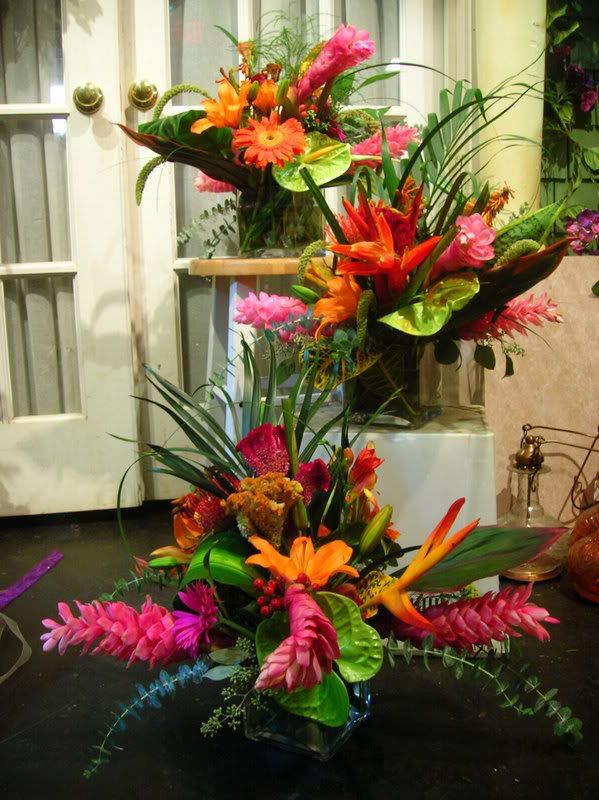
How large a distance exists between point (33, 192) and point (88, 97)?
263 millimetres

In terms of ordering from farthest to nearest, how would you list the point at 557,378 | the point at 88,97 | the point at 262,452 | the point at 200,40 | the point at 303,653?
the point at 200,40, the point at 88,97, the point at 557,378, the point at 262,452, the point at 303,653

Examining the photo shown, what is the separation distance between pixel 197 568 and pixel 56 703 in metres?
0.44

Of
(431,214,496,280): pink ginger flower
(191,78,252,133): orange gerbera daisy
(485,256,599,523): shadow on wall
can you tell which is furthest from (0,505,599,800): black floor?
(191,78,252,133): orange gerbera daisy

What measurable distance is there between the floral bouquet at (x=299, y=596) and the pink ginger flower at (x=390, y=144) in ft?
1.93

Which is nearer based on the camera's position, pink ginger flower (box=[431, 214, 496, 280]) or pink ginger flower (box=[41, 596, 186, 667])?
pink ginger flower (box=[41, 596, 186, 667])

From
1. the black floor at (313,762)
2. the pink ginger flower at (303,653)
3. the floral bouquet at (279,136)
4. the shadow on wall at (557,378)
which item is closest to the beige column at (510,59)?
the shadow on wall at (557,378)

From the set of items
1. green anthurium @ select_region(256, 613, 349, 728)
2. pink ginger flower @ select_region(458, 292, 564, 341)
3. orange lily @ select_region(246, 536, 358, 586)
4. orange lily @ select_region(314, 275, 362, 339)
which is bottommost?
green anthurium @ select_region(256, 613, 349, 728)

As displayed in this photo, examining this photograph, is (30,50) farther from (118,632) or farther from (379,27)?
(118,632)

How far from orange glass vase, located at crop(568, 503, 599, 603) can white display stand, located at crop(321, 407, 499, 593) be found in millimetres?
314

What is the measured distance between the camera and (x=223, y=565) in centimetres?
78

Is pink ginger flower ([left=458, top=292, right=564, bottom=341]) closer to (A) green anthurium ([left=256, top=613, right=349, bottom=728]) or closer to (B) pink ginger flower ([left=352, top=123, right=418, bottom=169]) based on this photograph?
(B) pink ginger flower ([left=352, top=123, right=418, bottom=169])

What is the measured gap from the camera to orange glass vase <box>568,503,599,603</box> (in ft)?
4.30

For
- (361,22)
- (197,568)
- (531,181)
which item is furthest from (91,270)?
(197,568)

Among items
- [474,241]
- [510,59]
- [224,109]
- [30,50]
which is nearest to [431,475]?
[474,241]
